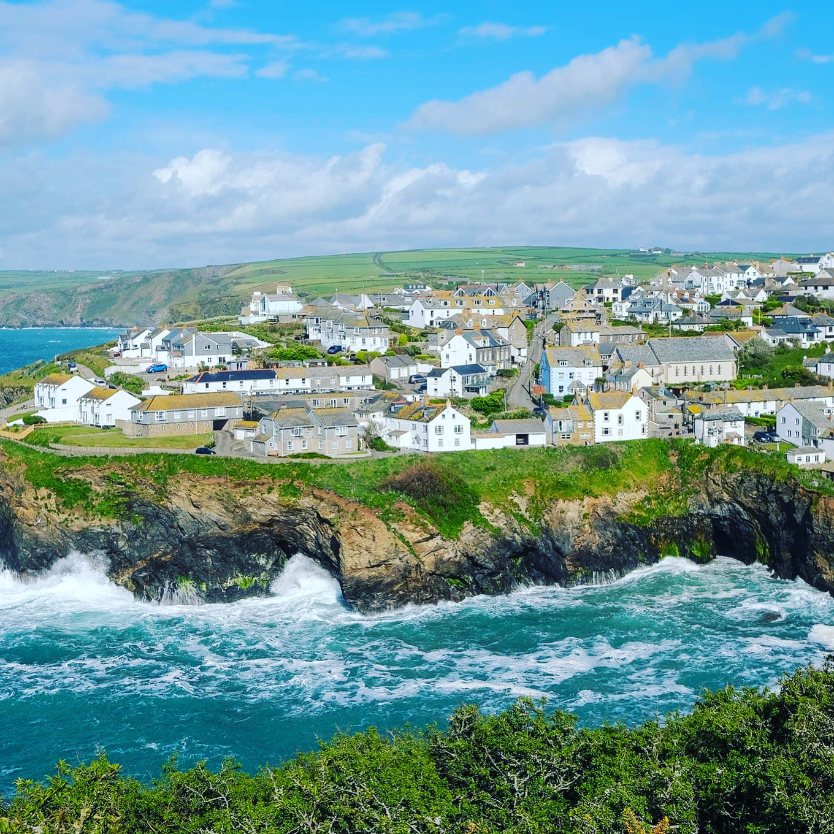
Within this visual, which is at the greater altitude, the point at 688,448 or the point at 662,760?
the point at 688,448

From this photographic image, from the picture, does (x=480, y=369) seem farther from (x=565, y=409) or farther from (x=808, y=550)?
(x=808, y=550)

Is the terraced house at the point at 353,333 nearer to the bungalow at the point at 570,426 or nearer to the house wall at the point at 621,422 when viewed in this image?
the bungalow at the point at 570,426

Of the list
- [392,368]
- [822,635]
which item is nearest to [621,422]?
[822,635]

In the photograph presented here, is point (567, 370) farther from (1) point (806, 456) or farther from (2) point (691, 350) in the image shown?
(1) point (806, 456)

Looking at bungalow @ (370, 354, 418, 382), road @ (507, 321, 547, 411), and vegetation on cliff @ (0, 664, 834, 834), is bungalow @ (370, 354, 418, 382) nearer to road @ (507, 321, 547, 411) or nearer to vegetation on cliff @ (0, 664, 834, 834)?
road @ (507, 321, 547, 411)

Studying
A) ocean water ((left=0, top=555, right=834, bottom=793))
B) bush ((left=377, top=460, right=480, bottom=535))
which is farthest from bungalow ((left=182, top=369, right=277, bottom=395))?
bush ((left=377, top=460, right=480, bottom=535))

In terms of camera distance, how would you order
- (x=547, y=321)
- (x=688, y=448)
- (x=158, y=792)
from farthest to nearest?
(x=547, y=321) → (x=688, y=448) → (x=158, y=792)

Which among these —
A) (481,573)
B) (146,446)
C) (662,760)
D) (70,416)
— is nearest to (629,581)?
(481,573)
